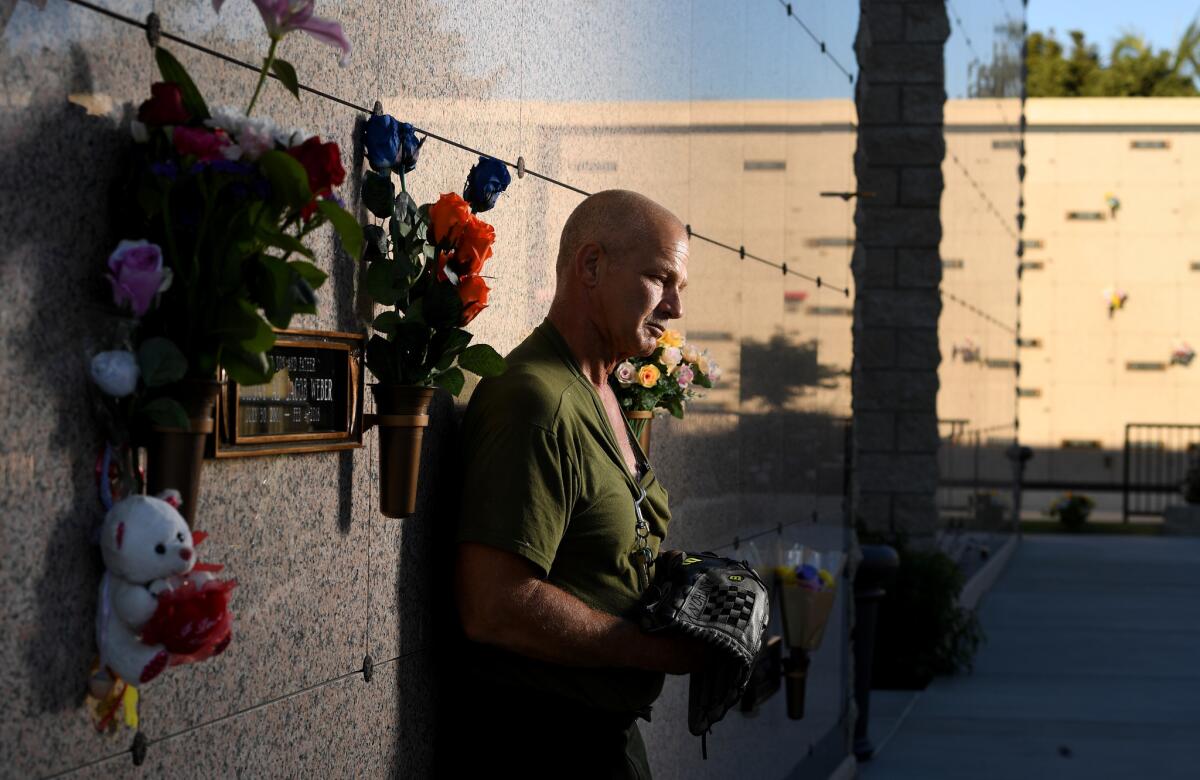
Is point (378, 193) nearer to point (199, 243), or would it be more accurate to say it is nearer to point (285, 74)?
point (285, 74)

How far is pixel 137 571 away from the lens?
185 centimetres

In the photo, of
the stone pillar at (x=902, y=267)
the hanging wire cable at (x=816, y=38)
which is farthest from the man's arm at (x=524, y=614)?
the stone pillar at (x=902, y=267)

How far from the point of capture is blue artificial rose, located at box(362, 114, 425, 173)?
256 cm

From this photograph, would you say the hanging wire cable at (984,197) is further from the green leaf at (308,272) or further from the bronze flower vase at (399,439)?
the green leaf at (308,272)

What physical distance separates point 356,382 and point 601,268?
2.47ft

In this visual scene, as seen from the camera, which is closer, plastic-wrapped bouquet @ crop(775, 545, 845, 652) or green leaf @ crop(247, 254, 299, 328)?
green leaf @ crop(247, 254, 299, 328)

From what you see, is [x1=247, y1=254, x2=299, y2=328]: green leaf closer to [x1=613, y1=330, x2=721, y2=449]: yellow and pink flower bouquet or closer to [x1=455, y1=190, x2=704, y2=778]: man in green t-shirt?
[x1=455, y1=190, x2=704, y2=778]: man in green t-shirt

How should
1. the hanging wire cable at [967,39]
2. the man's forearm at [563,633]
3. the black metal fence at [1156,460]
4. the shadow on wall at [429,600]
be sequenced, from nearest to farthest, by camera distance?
the man's forearm at [563,633], the shadow on wall at [429,600], the hanging wire cable at [967,39], the black metal fence at [1156,460]

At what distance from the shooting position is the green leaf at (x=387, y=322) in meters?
2.58

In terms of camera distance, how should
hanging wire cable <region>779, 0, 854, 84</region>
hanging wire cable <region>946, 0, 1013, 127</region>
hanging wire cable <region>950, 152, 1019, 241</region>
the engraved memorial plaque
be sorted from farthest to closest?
hanging wire cable <region>950, 152, 1019, 241</region>
hanging wire cable <region>946, 0, 1013, 127</region>
hanging wire cable <region>779, 0, 854, 84</region>
the engraved memorial plaque

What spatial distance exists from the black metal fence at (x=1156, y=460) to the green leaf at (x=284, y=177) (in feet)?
84.4

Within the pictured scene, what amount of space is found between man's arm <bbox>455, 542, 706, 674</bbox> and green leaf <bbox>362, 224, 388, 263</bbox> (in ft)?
1.77

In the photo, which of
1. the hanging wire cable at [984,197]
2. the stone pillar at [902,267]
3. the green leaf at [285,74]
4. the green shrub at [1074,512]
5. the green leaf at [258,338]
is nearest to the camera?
the green leaf at [258,338]

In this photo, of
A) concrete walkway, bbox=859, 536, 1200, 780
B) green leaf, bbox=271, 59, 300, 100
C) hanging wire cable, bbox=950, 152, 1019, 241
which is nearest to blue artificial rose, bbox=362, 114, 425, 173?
green leaf, bbox=271, 59, 300, 100
